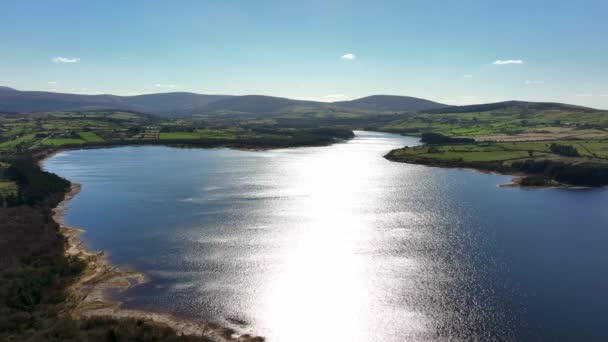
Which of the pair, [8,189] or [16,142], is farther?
[16,142]

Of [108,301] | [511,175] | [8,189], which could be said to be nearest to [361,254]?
[108,301]

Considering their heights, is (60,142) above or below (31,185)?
above

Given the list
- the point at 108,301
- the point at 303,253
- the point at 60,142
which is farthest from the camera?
the point at 60,142

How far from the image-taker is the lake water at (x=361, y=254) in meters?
39.8

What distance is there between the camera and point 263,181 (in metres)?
111

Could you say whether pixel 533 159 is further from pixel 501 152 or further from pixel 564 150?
pixel 564 150

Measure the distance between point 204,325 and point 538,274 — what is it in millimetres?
41136

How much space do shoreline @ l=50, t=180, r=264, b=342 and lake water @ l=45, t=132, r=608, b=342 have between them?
1.45 metres

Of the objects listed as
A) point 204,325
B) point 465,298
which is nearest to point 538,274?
point 465,298

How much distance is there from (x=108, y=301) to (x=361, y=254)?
32.7 meters

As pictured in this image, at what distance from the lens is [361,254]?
56.8 m

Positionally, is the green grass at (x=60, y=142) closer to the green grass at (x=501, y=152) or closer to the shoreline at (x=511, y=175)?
the shoreline at (x=511, y=175)

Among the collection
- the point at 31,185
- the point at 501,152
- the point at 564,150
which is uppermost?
the point at 564,150

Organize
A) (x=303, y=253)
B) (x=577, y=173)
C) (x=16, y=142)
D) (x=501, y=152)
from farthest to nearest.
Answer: (x=16, y=142)
(x=501, y=152)
(x=577, y=173)
(x=303, y=253)
